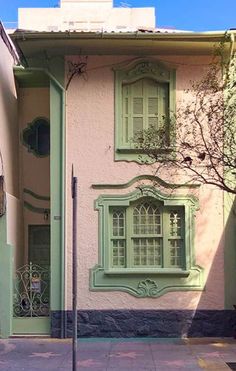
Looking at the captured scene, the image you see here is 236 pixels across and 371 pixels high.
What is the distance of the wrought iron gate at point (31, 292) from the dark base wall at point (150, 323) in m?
0.47

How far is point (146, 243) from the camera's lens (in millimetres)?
12672

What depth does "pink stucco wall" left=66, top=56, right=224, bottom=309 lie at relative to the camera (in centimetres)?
1238

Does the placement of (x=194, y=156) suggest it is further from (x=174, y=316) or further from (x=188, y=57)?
(x=174, y=316)

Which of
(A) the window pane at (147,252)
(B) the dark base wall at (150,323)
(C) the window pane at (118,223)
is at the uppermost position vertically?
(C) the window pane at (118,223)

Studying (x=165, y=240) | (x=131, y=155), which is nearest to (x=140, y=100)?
(x=131, y=155)

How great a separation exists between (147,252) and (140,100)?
336 centimetres

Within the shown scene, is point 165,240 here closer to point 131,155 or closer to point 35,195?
point 131,155

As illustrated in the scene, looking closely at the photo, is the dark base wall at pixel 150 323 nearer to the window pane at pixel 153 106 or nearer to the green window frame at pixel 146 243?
the green window frame at pixel 146 243

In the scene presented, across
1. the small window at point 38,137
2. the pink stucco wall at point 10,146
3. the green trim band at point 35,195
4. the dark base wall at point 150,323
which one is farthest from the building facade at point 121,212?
the small window at point 38,137

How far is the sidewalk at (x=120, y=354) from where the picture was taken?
9719mm

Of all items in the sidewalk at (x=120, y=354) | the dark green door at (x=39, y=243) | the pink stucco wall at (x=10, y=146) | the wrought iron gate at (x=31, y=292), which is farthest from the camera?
the dark green door at (x=39, y=243)

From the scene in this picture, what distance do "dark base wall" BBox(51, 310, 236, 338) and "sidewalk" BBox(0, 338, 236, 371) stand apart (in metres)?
0.22

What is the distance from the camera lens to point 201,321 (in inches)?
484

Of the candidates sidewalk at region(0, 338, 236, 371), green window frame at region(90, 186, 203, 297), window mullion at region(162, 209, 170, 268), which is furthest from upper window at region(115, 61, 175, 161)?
sidewalk at region(0, 338, 236, 371)
